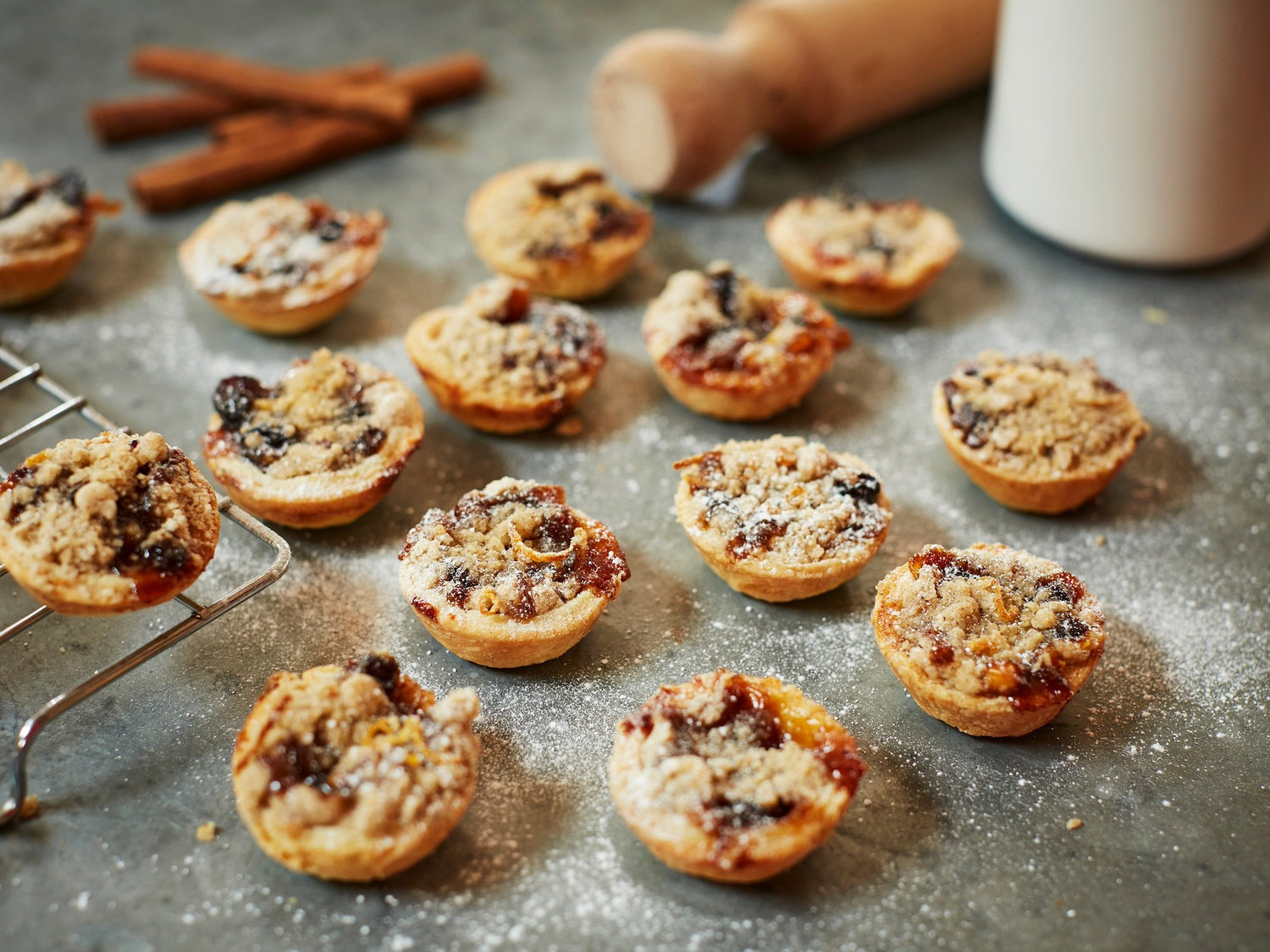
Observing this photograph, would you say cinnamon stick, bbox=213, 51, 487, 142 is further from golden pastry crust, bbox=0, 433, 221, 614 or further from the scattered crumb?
golden pastry crust, bbox=0, 433, 221, 614

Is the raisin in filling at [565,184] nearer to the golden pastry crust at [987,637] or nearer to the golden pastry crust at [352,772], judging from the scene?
the golden pastry crust at [987,637]

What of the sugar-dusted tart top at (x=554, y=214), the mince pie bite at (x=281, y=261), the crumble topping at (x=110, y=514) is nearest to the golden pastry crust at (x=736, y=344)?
the sugar-dusted tart top at (x=554, y=214)

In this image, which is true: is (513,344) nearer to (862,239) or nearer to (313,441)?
(313,441)

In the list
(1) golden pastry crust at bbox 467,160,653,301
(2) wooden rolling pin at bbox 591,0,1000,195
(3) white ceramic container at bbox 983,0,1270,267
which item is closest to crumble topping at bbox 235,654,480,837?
(1) golden pastry crust at bbox 467,160,653,301

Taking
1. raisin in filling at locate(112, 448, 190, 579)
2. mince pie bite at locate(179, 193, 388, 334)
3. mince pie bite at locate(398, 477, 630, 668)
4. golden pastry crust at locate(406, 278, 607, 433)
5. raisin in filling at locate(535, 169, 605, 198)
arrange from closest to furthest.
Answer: raisin in filling at locate(112, 448, 190, 579) < mince pie bite at locate(398, 477, 630, 668) < golden pastry crust at locate(406, 278, 607, 433) < mince pie bite at locate(179, 193, 388, 334) < raisin in filling at locate(535, 169, 605, 198)

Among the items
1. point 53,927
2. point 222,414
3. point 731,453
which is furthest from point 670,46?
point 53,927
